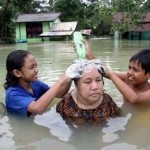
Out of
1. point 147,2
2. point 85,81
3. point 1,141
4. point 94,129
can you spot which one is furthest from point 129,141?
point 147,2

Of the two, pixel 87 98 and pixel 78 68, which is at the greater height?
pixel 78 68

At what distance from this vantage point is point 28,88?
3877 mm

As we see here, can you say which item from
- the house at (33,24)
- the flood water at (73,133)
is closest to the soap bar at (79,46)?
the flood water at (73,133)

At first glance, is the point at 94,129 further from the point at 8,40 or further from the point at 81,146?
the point at 8,40

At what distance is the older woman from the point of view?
123 inches

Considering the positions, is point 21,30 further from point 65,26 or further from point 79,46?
point 79,46

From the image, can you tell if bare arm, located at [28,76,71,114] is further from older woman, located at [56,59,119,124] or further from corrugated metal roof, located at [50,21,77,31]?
corrugated metal roof, located at [50,21,77,31]

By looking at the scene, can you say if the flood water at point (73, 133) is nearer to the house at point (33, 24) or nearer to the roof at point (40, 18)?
the house at point (33, 24)

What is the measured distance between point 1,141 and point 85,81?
1.04 meters

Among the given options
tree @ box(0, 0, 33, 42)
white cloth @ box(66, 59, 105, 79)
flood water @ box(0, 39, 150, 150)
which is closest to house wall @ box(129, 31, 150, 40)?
tree @ box(0, 0, 33, 42)

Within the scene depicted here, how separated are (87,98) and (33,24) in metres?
A: 41.5

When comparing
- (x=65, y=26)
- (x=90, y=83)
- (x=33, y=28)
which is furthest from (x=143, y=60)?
(x=33, y=28)

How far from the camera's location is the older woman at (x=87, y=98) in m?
3.12

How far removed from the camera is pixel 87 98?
3207mm
